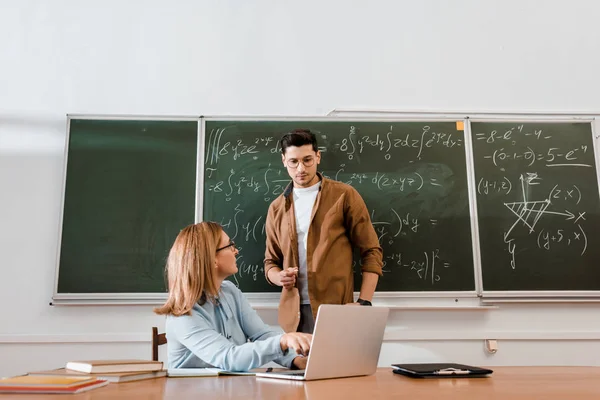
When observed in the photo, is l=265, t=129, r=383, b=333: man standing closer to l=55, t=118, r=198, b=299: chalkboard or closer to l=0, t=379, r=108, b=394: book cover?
l=55, t=118, r=198, b=299: chalkboard

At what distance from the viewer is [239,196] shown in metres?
2.97

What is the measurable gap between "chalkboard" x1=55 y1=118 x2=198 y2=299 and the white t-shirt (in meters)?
0.64

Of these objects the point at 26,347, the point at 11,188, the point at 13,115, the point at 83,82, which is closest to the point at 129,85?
the point at 83,82

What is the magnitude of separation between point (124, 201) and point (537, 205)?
2393 millimetres

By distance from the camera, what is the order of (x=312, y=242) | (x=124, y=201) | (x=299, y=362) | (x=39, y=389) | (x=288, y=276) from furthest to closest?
(x=124, y=201) → (x=312, y=242) → (x=288, y=276) → (x=299, y=362) → (x=39, y=389)

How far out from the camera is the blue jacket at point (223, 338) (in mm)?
1477

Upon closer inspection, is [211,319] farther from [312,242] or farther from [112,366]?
[312,242]

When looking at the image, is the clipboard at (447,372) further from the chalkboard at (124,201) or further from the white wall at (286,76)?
the chalkboard at (124,201)

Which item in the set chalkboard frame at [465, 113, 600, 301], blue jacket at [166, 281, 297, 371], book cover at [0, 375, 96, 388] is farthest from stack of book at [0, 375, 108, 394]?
chalkboard frame at [465, 113, 600, 301]

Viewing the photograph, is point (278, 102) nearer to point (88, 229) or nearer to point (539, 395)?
point (88, 229)

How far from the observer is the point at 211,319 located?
1.75 metres

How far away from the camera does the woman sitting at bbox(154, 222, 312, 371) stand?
4.84 feet

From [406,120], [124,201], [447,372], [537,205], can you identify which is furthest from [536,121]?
[124,201]

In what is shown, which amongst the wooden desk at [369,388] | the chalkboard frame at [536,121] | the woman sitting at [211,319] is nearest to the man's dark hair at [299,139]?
the woman sitting at [211,319]
